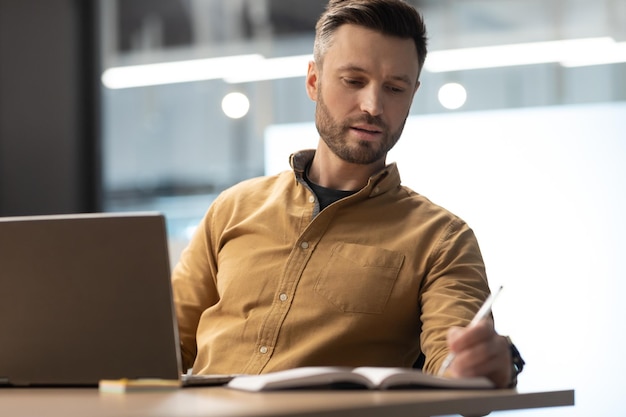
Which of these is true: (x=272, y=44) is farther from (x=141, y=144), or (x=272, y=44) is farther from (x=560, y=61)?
(x=560, y=61)

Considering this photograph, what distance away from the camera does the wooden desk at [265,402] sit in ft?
3.78

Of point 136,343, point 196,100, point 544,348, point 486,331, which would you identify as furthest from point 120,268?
point 196,100

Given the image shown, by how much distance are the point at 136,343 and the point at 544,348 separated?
228 cm

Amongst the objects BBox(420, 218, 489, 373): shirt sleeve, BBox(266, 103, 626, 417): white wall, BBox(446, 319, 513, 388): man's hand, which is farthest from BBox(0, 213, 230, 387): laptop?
BBox(266, 103, 626, 417): white wall

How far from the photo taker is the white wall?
3.41 m

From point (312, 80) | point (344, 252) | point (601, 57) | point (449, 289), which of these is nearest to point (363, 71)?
point (312, 80)

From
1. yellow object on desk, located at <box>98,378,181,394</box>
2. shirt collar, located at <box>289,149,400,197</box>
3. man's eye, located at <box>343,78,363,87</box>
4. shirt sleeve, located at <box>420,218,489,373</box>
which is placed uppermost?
man's eye, located at <box>343,78,363,87</box>

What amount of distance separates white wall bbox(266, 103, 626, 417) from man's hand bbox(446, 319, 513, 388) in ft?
6.57

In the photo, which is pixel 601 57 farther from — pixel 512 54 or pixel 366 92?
pixel 366 92

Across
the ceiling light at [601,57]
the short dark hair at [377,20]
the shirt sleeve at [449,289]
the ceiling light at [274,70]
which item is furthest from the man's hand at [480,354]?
the ceiling light at [274,70]

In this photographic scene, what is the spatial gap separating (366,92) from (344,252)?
319mm

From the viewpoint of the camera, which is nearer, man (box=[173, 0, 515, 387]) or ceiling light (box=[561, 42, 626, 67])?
man (box=[173, 0, 515, 387])

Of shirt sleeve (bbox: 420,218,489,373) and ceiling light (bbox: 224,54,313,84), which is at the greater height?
ceiling light (bbox: 224,54,313,84)

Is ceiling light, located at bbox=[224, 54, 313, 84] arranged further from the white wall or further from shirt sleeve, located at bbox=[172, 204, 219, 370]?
shirt sleeve, located at bbox=[172, 204, 219, 370]
